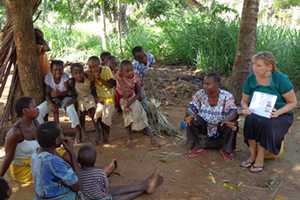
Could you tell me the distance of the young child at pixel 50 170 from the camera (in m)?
3.06

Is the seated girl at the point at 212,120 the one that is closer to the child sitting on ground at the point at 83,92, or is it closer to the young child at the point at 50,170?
the child sitting on ground at the point at 83,92

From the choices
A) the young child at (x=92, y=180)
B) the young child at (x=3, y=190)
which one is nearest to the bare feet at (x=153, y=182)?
the young child at (x=92, y=180)

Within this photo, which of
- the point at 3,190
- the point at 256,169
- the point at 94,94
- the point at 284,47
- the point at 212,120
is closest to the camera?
the point at 3,190

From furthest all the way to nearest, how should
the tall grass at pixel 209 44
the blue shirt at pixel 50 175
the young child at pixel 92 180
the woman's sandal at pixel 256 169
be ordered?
the tall grass at pixel 209 44 < the woman's sandal at pixel 256 169 < the young child at pixel 92 180 < the blue shirt at pixel 50 175

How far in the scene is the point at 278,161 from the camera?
4.74 m

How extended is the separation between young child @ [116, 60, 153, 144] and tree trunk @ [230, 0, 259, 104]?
2.39 metres

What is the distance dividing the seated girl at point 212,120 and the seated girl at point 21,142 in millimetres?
1818

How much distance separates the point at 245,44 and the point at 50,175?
4.54 meters

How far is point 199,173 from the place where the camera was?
14.4 feet

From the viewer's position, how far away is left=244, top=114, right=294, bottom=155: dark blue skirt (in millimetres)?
4367

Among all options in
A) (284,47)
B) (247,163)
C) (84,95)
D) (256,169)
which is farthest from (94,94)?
(284,47)

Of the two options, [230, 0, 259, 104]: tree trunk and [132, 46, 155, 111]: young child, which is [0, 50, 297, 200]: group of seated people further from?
[230, 0, 259, 104]: tree trunk

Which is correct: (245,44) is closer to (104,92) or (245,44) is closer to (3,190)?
(104,92)

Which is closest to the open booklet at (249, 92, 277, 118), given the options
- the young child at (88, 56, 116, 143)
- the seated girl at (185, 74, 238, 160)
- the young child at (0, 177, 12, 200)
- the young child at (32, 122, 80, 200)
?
the seated girl at (185, 74, 238, 160)
